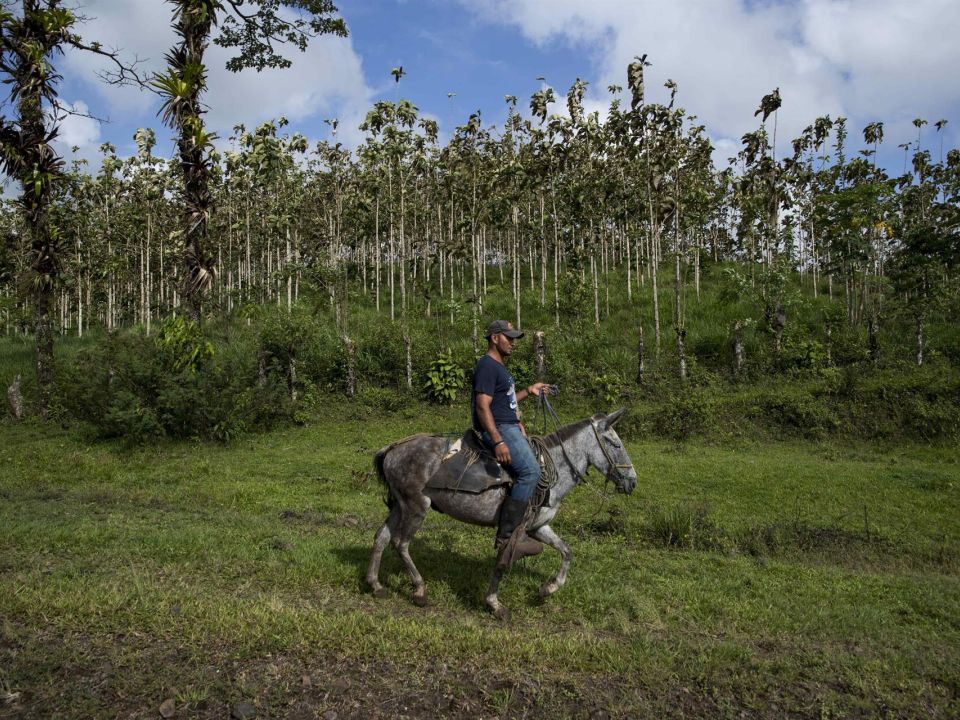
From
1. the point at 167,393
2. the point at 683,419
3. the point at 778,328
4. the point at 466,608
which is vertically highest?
the point at 778,328

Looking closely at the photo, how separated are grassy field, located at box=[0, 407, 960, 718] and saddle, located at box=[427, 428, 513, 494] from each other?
1260 millimetres

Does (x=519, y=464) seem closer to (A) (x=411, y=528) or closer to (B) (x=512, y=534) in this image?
(B) (x=512, y=534)

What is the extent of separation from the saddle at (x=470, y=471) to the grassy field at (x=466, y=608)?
1.26 m

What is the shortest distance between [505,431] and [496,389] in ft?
1.52

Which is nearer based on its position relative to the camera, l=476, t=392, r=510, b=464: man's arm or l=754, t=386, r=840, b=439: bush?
l=476, t=392, r=510, b=464: man's arm

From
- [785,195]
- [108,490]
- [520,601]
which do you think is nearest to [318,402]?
[108,490]

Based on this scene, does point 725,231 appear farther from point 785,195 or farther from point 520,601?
point 520,601

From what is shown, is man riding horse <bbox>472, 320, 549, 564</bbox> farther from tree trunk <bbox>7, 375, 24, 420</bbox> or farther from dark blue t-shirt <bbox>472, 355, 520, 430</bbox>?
tree trunk <bbox>7, 375, 24, 420</bbox>

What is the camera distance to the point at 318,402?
69.2 feet

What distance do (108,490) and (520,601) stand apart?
890cm

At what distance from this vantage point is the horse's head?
23.5ft

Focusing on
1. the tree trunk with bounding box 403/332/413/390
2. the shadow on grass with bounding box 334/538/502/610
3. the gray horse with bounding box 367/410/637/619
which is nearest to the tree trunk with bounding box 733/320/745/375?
the tree trunk with bounding box 403/332/413/390

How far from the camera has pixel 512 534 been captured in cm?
661

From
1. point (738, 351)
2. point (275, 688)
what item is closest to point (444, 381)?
point (738, 351)
